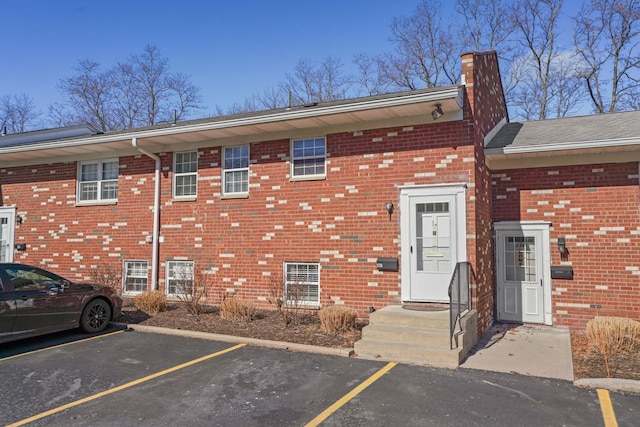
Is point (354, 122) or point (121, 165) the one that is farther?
point (121, 165)

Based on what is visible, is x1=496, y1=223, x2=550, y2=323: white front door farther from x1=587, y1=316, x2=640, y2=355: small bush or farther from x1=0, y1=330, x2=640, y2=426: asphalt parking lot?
x1=0, y1=330, x2=640, y2=426: asphalt parking lot

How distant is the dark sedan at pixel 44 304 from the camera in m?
7.33

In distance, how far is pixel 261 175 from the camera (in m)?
10.7

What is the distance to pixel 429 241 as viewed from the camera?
9.02 m

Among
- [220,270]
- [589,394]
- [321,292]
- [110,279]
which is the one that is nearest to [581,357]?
[589,394]

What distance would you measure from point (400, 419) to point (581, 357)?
405cm

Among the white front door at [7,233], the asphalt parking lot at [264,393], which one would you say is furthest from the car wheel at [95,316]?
the white front door at [7,233]

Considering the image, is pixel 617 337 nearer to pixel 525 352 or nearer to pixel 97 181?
pixel 525 352

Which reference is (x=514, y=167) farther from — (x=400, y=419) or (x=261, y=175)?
(x=400, y=419)

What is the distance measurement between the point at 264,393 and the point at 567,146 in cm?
748

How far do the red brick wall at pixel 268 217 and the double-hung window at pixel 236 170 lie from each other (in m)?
0.20

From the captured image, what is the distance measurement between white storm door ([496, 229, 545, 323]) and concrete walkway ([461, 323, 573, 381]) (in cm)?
44

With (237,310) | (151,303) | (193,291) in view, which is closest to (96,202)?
(151,303)

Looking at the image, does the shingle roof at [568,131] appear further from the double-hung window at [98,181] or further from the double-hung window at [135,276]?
the double-hung window at [98,181]
